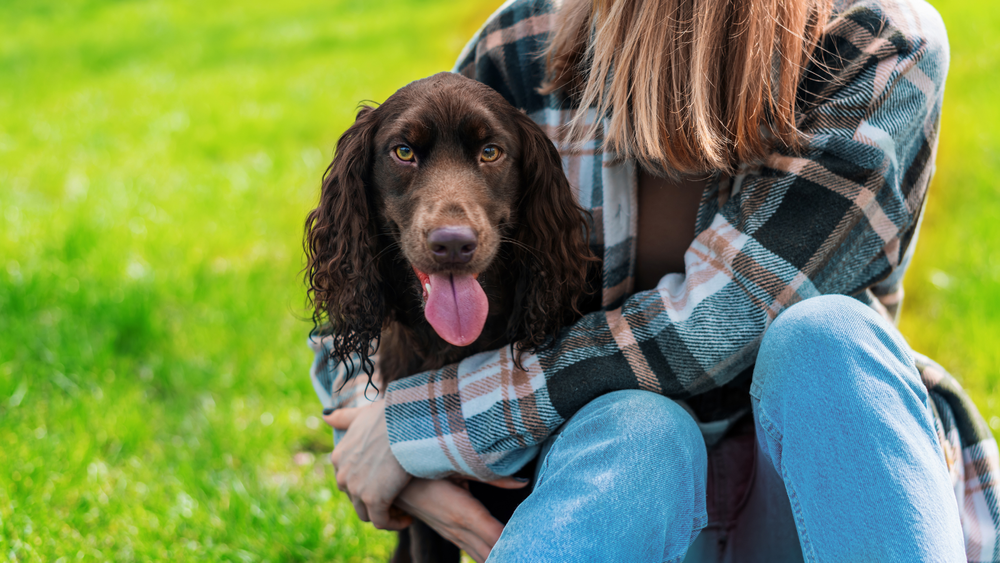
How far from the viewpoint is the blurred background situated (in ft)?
7.54

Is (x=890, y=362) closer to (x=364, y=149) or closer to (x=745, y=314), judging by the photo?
(x=745, y=314)

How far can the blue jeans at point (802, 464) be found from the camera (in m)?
1.32

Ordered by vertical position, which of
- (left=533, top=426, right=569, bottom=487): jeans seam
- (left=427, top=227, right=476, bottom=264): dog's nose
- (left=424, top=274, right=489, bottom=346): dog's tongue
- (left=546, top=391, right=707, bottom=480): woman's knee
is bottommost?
(left=533, top=426, right=569, bottom=487): jeans seam

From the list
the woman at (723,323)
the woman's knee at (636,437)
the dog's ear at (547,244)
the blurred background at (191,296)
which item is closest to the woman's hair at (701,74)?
the woman at (723,323)

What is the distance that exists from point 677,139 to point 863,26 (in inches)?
19.6

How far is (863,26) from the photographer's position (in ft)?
5.52

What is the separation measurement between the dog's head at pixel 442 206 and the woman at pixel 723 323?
122 mm

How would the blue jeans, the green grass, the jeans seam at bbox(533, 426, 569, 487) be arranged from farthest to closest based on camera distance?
1. the green grass
2. the jeans seam at bbox(533, 426, 569, 487)
3. the blue jeans

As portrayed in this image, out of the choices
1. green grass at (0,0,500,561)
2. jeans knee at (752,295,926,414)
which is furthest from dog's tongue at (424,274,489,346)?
green grass at (0,0,500,561)

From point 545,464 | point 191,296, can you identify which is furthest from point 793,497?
point 191,296

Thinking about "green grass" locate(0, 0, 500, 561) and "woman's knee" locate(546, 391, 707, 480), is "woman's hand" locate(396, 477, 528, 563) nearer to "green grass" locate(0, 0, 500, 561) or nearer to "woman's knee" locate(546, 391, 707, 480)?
"woman's knee" locate(546, 391, 707, 480)

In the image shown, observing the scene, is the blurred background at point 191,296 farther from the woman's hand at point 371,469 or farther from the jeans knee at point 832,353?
the jeans knee at point 832,353

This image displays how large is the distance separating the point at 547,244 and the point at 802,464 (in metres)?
0.76

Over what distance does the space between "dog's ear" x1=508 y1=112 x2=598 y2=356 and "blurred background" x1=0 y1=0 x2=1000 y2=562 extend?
100cm
